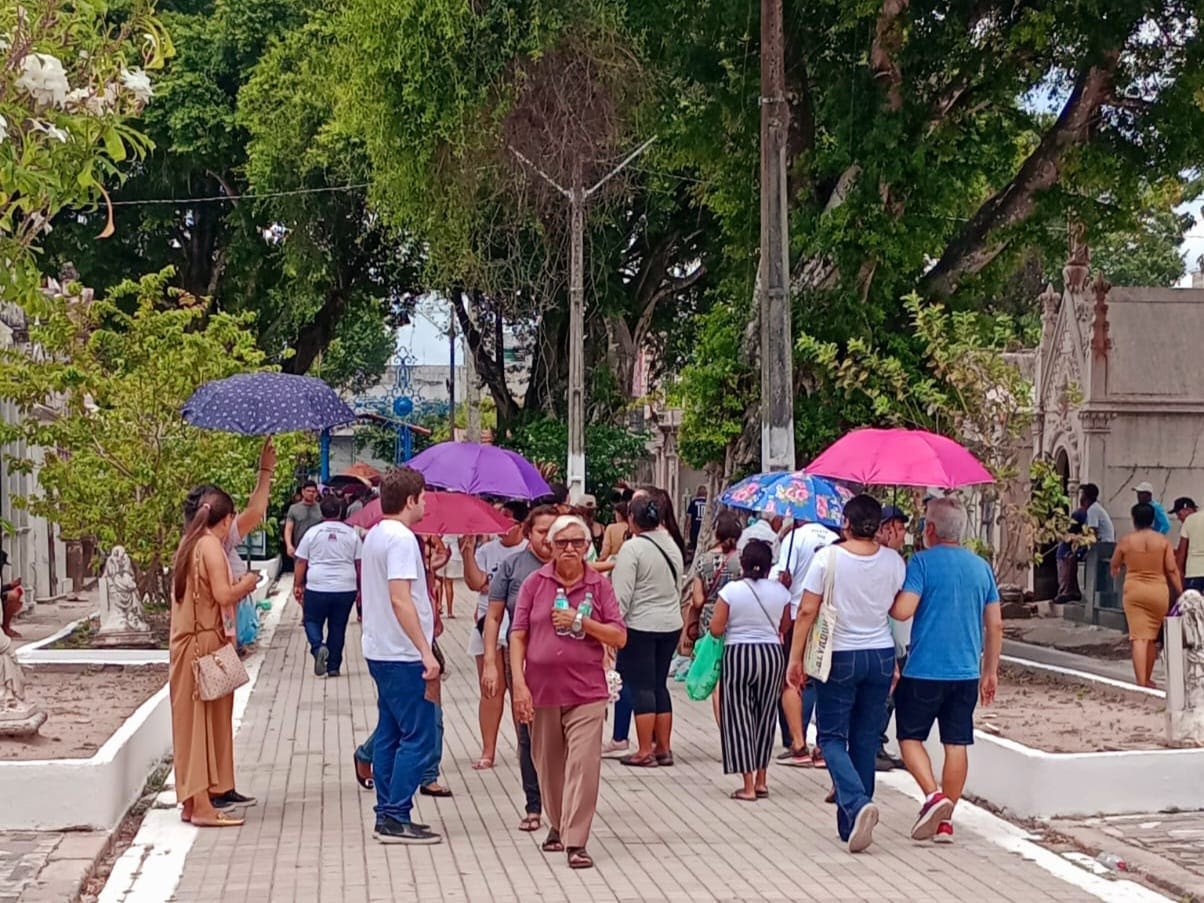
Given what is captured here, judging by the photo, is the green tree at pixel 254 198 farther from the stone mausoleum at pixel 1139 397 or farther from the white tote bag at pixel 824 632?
the white tote bag at pixel 824 632

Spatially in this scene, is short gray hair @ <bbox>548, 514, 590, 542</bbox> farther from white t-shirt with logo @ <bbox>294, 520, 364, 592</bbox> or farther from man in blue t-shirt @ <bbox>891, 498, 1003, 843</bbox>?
Result: white t-shirt with logo @ <bbox>294, 520, 364, 592</bbox>

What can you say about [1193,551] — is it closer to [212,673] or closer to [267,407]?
[267,407]

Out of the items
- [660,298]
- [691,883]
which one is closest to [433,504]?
[691,883]

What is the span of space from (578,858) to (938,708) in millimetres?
1967

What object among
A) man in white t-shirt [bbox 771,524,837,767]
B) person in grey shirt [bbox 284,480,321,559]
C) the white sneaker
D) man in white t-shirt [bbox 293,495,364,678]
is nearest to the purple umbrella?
man in white t-shirt [bbox 771,524,837,767]

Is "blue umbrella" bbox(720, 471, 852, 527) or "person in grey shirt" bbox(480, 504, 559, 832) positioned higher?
"blue umbrella" bbox(720, 471, 852, 527)

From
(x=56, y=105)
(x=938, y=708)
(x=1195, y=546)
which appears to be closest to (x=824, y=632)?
(x=938, y=708)

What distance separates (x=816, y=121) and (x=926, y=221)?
202cm

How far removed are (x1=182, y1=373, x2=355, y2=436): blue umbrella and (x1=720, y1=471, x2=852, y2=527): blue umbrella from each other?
3.20 meters

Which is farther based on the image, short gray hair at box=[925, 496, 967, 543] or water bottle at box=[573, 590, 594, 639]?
short gray hair at box=[925, 496, 967, 543]

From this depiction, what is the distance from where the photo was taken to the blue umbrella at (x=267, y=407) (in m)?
13.1

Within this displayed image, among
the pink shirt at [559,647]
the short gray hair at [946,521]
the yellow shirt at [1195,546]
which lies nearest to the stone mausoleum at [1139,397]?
the yellow shirt at [1195,546]

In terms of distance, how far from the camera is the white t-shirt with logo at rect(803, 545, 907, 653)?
8.67m

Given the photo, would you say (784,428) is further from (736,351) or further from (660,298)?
(660,298)
